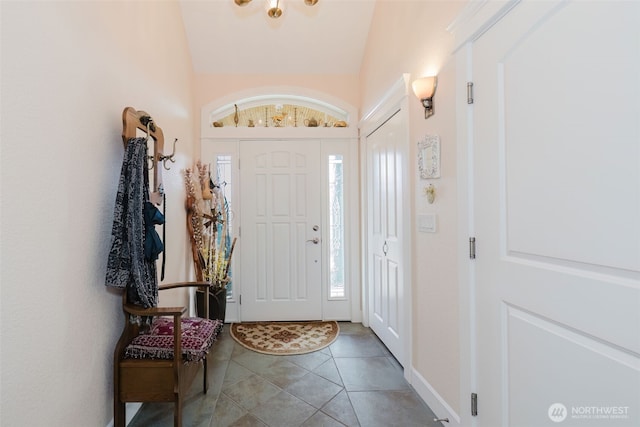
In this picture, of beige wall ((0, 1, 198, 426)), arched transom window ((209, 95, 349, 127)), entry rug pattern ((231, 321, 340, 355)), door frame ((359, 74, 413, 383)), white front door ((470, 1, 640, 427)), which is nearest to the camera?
white front door ((470, 1, 640, 427))

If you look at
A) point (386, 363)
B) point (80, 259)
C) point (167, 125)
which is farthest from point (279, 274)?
point (80, 259)

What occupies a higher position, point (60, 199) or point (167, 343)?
point (60, 199)

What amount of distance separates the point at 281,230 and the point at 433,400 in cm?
227

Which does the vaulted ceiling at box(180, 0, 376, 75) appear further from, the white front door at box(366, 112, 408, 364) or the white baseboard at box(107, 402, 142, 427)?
the white baseboard at box(107, 402, 142, 427)

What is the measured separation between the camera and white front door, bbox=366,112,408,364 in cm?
253

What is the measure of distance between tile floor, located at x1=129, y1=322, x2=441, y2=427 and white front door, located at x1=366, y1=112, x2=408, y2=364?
31 cm

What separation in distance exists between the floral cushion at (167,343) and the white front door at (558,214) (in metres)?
1.48

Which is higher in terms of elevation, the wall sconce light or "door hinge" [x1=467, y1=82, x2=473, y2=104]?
the wall sconce light

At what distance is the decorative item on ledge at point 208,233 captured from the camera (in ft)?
10.7

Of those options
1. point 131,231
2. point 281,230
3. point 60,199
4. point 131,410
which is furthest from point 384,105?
point 131,410

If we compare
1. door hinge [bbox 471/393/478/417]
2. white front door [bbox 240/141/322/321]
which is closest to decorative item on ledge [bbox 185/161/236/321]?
white front door [bbox 240/141/322/321]

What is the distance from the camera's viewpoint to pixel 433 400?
6.50 ft

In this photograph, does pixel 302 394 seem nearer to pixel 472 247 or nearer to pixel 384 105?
pixel 472 247

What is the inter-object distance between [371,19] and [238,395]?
3517 millimetres
